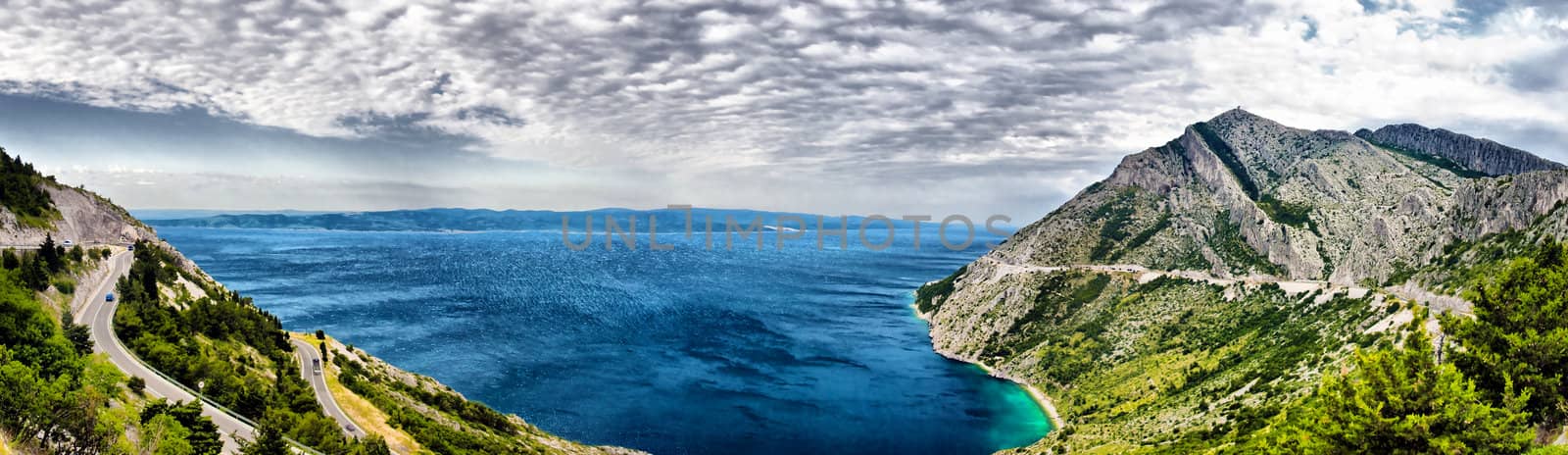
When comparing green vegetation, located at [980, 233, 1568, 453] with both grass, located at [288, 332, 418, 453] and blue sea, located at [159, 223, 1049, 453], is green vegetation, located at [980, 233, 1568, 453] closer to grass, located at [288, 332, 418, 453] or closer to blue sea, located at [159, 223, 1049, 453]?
blue sea, located at [159, 223, 1049, 453]

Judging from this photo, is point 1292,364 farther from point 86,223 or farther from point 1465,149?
point 86,223

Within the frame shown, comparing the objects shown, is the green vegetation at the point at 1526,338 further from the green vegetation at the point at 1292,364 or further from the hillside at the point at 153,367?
the hillside at the point at 153,367

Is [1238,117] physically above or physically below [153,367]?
above

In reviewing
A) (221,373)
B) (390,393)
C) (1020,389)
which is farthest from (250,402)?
(1020,389)

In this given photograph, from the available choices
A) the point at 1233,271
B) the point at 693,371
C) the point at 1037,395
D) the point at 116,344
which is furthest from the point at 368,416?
the point at 1233,271

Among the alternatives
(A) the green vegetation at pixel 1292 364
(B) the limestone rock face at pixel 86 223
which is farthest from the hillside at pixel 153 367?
(A) the green vegetation at pixel 1292 364

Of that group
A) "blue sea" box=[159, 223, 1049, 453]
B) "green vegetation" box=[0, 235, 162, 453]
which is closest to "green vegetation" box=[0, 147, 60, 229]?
"green vegetation" box=[0, 235, 162, 453]
